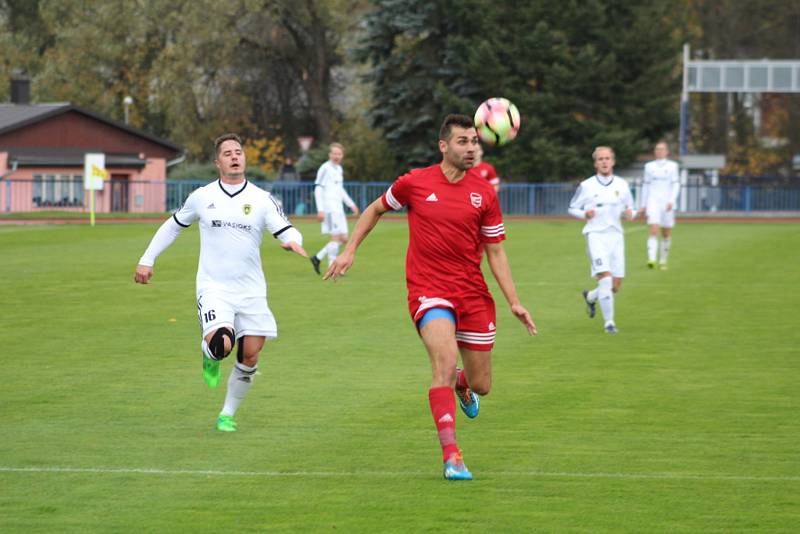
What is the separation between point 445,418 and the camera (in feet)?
27.4

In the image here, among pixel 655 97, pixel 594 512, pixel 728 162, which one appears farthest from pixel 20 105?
pixel 594 512

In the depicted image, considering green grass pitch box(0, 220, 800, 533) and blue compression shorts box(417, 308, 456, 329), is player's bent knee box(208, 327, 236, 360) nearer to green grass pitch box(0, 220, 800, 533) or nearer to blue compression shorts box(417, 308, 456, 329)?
green grass pitch box(0, 220, 800, 533)

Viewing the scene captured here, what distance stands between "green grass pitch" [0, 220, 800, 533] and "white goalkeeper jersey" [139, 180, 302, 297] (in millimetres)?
1061

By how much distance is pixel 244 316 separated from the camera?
994 centimetres

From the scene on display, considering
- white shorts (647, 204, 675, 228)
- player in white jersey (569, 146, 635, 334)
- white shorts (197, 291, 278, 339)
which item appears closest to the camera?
white shorts (197, 291, 278, 339)

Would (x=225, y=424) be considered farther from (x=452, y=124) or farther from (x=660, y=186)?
(x=660, y=186)

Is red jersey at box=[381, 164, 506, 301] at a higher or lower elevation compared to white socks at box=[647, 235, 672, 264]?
higher

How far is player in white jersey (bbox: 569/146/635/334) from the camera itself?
1667 centimetres

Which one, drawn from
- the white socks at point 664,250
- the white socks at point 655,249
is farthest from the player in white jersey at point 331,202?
the white socks at point 664,250

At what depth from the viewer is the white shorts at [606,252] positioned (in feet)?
54.8

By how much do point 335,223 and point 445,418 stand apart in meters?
17.4

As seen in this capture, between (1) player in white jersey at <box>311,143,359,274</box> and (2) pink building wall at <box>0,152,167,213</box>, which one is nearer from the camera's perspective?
(1) player in white jersey at <box>311,143,359,274</box>

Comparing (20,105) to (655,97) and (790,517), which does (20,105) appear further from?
(790,517)

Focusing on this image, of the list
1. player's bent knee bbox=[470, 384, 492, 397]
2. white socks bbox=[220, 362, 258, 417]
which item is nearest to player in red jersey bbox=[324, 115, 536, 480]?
player's bent knee bbox=[470, 384, 492, 397]
